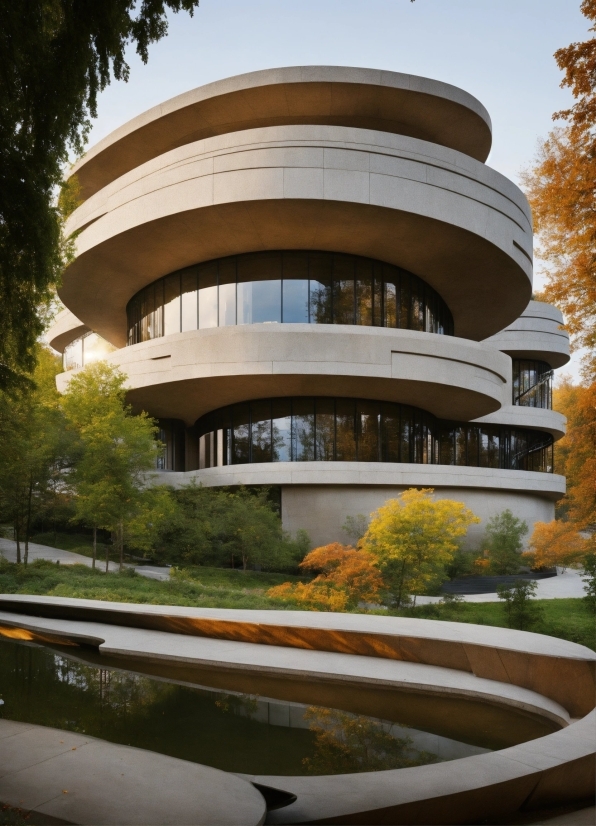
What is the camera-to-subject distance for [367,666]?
9.84m

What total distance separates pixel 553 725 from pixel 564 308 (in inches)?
355

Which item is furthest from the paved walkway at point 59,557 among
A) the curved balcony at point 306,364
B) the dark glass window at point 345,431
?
the dark glass window at point 345,431

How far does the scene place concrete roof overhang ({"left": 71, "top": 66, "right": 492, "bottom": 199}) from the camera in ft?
90.3

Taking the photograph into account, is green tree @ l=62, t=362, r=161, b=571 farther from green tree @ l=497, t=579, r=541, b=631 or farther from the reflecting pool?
green tree @ l=497, t=579, r=541, b=631

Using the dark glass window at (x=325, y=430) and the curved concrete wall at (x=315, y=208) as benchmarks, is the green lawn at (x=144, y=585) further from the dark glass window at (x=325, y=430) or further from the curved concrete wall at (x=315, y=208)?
the curved concrete wall at (x=315, y=208)

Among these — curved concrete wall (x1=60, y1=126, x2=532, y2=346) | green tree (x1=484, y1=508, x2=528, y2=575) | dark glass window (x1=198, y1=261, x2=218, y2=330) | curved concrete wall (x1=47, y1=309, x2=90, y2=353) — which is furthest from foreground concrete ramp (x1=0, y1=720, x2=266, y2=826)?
curved concrete wall (x1=47, y1=309, x2=90, y2=353)

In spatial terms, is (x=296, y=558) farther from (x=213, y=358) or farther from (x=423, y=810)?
(x=423, y=810)

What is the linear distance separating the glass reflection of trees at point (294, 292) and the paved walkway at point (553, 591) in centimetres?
1321

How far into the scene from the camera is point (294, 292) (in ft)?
99.7

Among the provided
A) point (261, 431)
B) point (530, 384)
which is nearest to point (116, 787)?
point (261, 431)

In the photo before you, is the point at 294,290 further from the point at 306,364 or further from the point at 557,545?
the point at 557,545

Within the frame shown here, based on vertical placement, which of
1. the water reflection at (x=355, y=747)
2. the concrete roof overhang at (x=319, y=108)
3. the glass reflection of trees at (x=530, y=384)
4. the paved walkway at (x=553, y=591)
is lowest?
the paved walkway at (x=553, y=591)

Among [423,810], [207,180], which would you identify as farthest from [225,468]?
[423,810]

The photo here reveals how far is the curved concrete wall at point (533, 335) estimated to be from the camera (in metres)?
50.3
